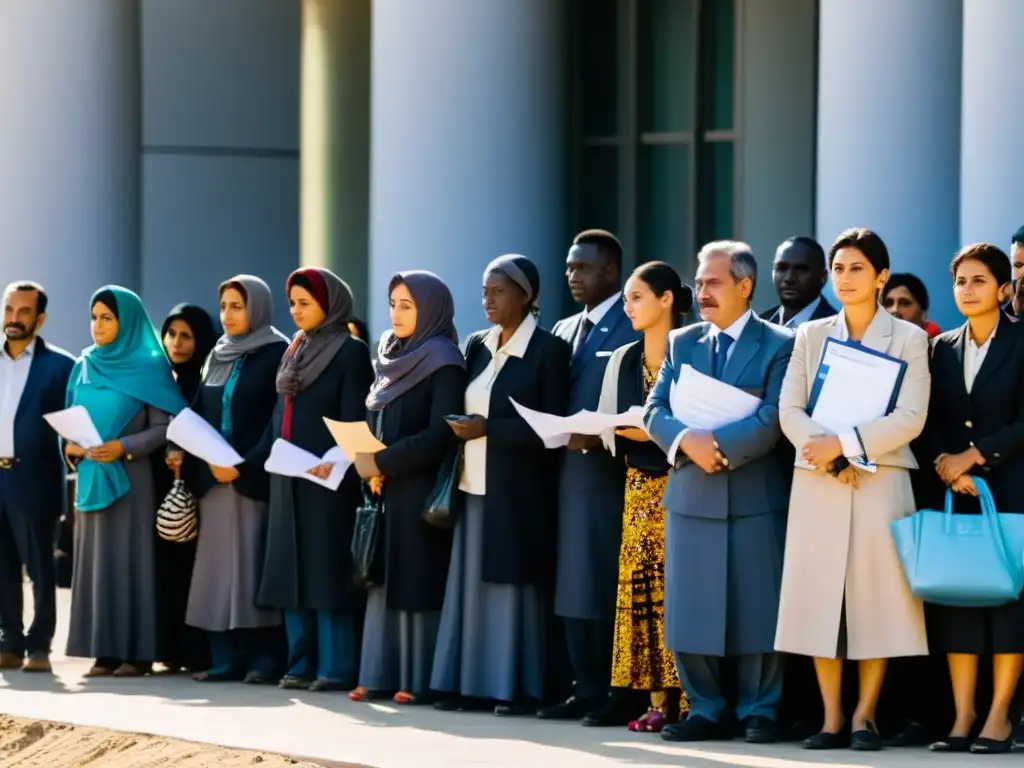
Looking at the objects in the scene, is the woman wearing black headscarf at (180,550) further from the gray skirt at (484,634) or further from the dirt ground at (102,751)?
the gray skirt at (484,634)

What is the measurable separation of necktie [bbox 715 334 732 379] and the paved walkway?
51.0 inches

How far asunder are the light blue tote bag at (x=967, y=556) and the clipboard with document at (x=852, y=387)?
12.0 inches

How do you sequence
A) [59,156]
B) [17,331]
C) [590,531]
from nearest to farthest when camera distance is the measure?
[590,531] → [17,331] → [59,156]

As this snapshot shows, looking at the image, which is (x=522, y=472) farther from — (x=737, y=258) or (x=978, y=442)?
(x=978, y=442)

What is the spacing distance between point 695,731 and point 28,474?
3824mm

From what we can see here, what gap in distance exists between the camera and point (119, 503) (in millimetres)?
10492

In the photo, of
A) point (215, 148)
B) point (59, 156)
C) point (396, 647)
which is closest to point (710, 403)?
point (396, 647)

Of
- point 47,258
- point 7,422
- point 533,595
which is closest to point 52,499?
point 7,422

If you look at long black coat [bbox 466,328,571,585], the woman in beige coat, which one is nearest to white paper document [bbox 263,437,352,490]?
long black coat [bbox 466,328,571,585]

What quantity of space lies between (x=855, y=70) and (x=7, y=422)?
4105mm

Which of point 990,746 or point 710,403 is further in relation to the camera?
point 710,403

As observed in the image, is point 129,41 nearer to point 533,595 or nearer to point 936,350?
point 533,595

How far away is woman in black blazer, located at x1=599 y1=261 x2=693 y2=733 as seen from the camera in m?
8.62

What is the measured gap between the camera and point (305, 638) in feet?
32.9
